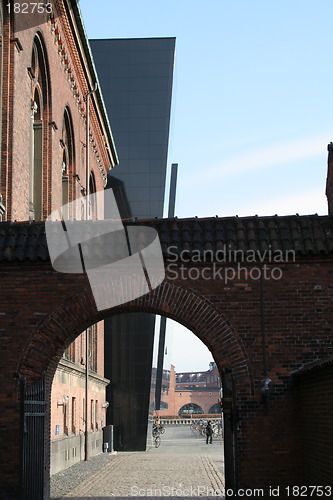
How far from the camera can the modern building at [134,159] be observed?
42.5 meters

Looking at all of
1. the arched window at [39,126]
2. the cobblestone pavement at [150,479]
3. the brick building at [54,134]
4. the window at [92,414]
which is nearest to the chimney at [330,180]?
the cobblestone pavement at [150,479]

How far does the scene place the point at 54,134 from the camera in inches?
926

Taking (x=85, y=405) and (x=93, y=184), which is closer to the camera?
(x=85, y=405)

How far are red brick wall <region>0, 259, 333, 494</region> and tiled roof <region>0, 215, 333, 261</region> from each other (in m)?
0.31

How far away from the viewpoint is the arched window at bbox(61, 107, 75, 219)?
2709cm

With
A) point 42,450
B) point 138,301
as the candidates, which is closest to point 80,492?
point 42,450

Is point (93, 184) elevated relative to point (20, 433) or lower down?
elevated

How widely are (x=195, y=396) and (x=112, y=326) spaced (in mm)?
72863

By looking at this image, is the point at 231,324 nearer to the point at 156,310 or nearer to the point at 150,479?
the point at 156,310

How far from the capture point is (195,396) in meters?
114

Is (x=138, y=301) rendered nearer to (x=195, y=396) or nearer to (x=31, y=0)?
(x=31, y=0)

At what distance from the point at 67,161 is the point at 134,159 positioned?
68.4 feet

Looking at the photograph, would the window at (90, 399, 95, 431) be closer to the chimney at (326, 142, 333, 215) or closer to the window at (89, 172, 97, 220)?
the window at (89, 172, 97, 220)

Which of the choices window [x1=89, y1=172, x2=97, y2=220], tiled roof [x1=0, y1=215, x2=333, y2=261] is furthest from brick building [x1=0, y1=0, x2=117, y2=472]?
tiled roof [x1=0, y1=215, x2=333, y2=261]
